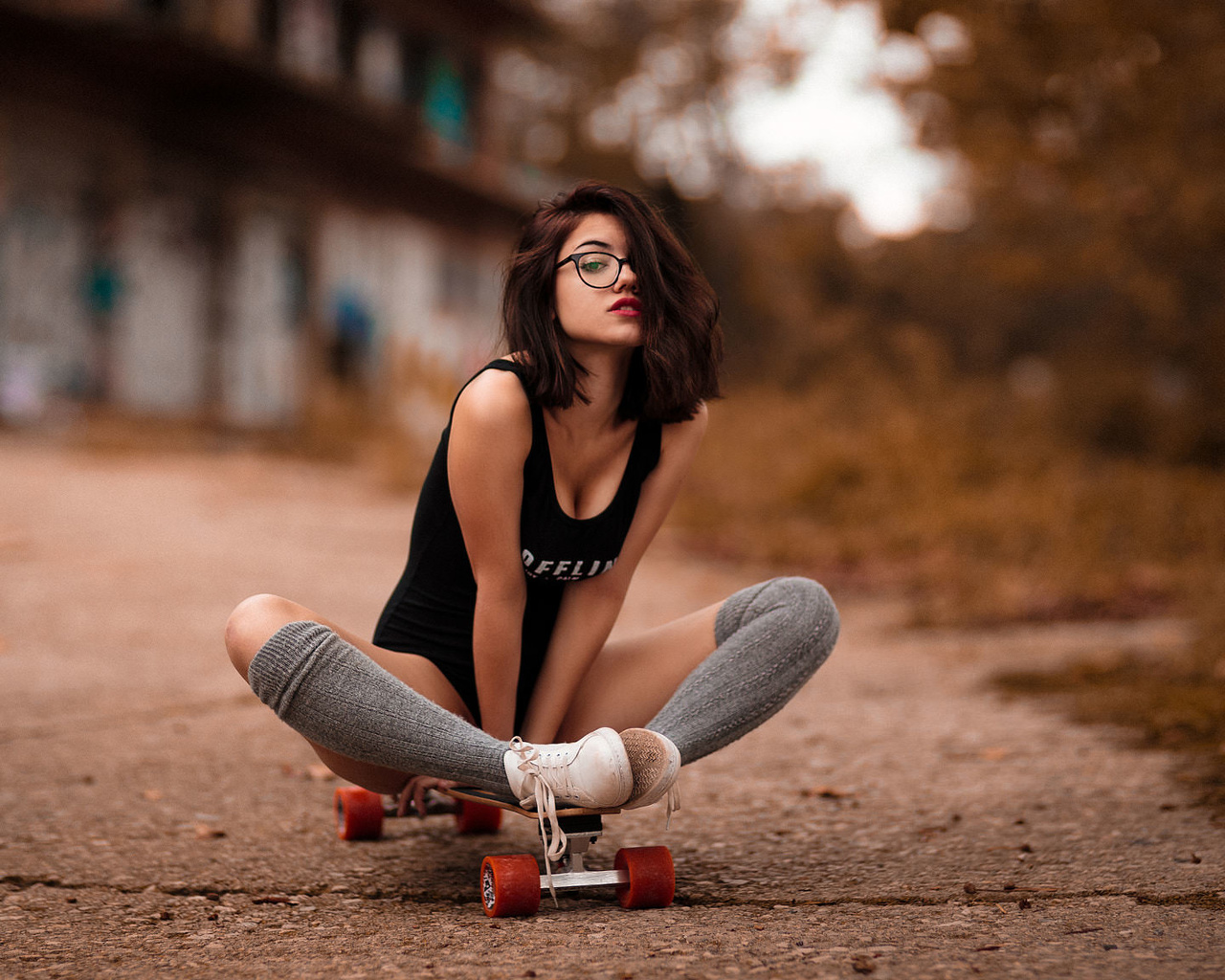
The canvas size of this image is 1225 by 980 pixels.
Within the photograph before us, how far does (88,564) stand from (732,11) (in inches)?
757

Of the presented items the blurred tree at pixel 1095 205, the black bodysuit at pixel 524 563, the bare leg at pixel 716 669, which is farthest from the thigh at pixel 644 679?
the blurred tree at pixel 1095 205

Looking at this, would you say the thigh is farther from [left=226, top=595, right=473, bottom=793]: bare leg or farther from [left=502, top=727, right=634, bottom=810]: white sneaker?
[left=502, top=727, right=634, bottom=810]: white sneaker

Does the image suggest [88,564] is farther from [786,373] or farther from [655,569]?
[786,373]

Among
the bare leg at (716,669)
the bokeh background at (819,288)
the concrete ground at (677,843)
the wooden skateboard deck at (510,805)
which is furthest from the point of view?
the bokeh background at (819,288)

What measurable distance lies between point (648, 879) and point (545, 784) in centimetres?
28

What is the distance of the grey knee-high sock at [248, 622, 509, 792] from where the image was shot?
6.31ft

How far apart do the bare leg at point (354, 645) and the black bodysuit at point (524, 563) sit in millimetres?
46

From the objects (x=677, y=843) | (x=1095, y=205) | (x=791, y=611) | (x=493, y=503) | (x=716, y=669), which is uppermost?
(x=1095, y=205)

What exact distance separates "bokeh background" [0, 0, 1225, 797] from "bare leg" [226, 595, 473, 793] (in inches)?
74.0

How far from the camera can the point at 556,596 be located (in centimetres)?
231

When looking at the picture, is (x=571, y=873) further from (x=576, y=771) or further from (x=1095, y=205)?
(x=1095, y=205)

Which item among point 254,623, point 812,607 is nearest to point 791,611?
point 812,607

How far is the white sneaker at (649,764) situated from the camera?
1.82 metres

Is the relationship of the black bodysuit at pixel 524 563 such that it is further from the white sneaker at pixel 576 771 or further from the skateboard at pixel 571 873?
the white sneaker at pixel 576 771
